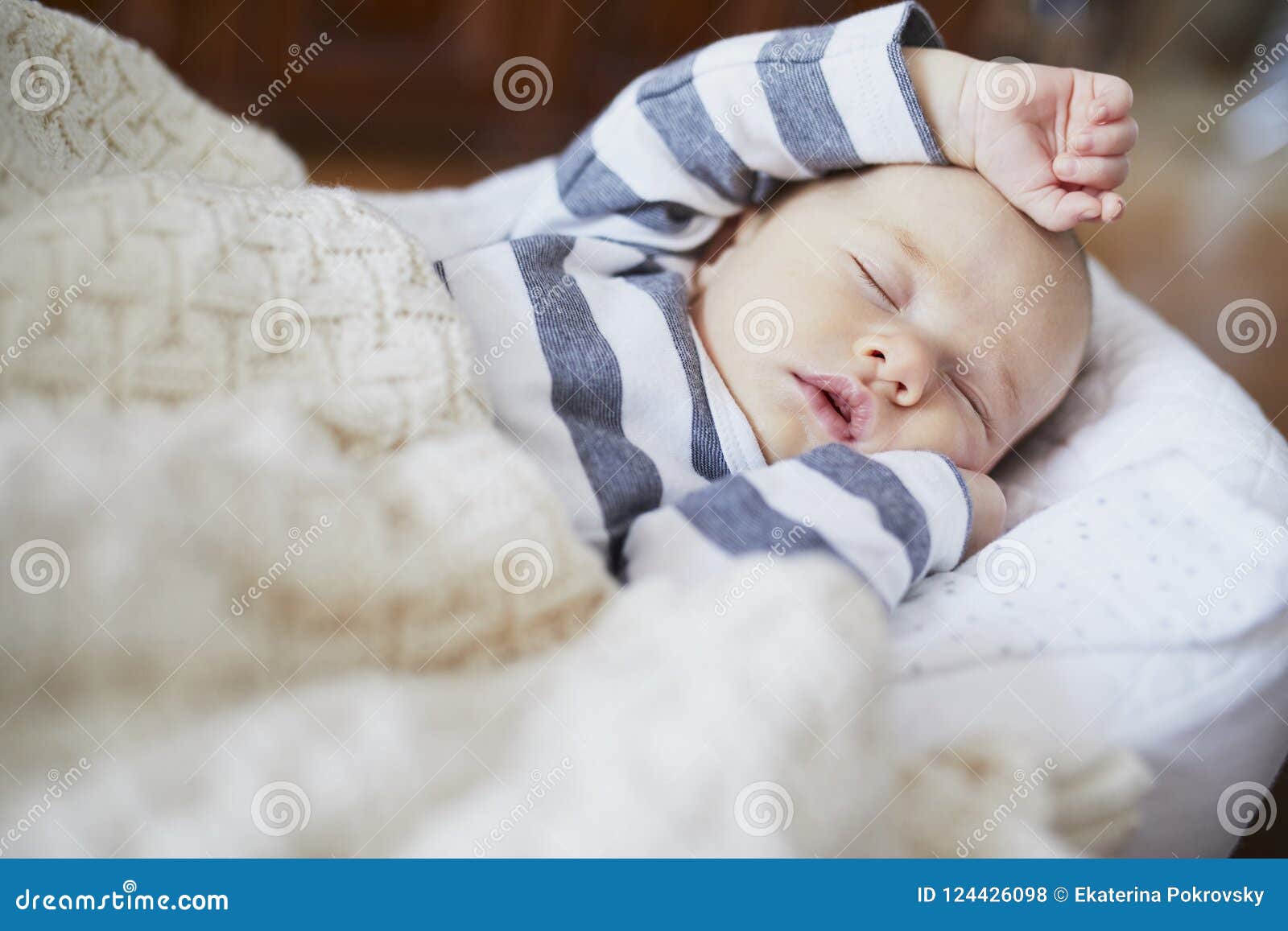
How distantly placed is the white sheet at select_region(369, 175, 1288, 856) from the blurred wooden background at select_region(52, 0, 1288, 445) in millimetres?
868

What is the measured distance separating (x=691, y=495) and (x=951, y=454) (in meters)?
0.27

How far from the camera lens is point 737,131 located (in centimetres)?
97

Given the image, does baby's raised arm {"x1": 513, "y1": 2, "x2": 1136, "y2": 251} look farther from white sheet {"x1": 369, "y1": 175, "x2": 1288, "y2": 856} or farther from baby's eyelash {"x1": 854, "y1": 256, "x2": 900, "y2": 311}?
white sheet {"x1": 369, "y1": 175, "x2": 1288, "y2": 856}

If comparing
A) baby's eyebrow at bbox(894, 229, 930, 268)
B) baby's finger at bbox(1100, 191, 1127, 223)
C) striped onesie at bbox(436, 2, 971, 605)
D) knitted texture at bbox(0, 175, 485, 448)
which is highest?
baby's finger at bbox(1100, 191, 1127, 223)

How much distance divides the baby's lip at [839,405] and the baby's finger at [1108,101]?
0.31 meters

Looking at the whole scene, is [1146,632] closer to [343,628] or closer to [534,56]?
[343,628]

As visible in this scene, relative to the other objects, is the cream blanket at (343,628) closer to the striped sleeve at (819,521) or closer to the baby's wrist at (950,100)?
A: the striped sleeve at (819,521)

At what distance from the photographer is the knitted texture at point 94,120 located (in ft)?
2.45

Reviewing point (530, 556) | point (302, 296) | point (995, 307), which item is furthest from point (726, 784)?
point (995, 307)

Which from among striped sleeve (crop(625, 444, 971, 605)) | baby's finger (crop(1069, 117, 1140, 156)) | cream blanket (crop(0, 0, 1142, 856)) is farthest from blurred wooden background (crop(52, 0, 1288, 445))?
cream blanket (crop(0, 0, 1142, 856))

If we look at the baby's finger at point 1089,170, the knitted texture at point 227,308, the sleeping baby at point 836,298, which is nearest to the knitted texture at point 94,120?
the knitted texture at point 227,308

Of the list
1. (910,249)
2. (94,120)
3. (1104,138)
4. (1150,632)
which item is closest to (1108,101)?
(1104,138)

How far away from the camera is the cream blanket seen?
0.48m
